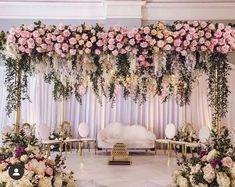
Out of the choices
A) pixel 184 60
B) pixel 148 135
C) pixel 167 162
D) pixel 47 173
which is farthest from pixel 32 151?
pixel 148 135

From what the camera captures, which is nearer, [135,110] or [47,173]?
[47,173]

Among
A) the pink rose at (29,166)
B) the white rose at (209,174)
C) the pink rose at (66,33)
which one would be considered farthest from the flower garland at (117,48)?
the pink rose at (29,166)

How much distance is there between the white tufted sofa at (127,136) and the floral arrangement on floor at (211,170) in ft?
17.3

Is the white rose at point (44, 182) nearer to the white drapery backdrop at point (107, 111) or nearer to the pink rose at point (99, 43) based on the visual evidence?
Answer: the pink rose at point (99, 43)

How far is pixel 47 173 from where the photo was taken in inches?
151

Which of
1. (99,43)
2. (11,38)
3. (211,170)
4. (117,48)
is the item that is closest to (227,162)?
(211,170)

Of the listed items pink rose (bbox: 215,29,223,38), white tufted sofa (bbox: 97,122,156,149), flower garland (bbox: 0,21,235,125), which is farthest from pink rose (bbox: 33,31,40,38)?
white tufted sofa (bbox: 97,122,156,149)

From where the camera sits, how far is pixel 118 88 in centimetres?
1019

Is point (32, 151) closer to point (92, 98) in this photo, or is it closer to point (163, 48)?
point (163, 48)

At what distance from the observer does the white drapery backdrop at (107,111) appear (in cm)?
1008

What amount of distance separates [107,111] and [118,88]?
754 millimetres

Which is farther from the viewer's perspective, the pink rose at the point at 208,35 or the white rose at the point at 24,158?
the pink rose at the point at 208,35

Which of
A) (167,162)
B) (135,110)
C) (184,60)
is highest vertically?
(184,60)

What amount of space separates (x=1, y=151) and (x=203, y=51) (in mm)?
3373
